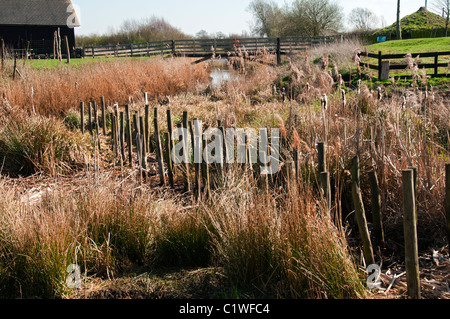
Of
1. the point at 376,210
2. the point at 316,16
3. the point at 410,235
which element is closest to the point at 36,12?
the point at 316,16

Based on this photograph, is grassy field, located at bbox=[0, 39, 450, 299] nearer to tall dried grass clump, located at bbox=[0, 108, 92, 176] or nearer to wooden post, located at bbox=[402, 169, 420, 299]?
wooden post, located at bbox=[402, 169, 420, 299]

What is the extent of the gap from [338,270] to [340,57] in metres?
14.4

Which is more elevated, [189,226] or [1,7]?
[1,7]

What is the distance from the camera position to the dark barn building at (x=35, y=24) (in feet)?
119

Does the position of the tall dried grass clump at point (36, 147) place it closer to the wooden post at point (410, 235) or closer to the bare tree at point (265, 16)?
the wooden post at point (410, 235)

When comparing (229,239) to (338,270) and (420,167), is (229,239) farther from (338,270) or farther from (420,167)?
(420,167)

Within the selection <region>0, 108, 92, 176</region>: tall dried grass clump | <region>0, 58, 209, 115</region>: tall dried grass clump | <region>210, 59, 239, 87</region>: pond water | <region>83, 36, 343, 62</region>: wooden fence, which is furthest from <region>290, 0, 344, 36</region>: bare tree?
<region>0, 108, 92, 176</region>: tall dried grass clump

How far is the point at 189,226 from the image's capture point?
367cm

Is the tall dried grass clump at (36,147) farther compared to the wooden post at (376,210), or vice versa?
the tall dried grass clump at (36,147)

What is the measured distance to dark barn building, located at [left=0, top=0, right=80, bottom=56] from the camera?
3641 cm

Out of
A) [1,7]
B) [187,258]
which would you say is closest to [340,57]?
[187,258]

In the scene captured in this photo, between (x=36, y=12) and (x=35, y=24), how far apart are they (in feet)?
10.5

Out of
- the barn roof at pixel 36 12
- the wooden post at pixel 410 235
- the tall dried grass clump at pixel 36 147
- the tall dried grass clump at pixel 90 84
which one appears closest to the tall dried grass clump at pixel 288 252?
the wooden post at pixel 410 235

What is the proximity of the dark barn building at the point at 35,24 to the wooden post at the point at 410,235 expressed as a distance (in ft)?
119
